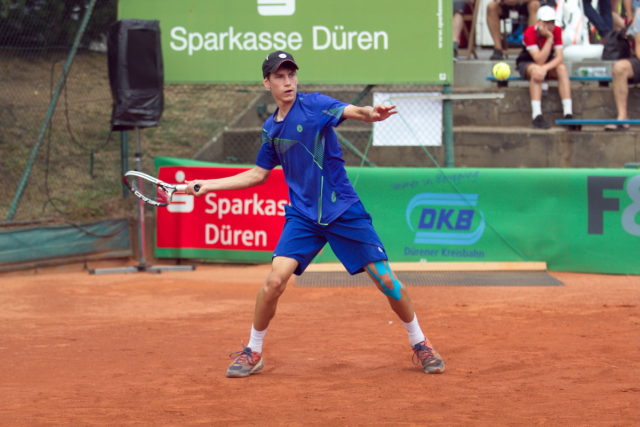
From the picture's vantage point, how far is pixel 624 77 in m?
13.6

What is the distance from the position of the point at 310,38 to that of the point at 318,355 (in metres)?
6.23

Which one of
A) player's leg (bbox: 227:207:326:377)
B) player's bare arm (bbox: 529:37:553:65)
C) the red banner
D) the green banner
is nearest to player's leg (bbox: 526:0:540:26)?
player's bare arm (bbox: 529:37:553:65)

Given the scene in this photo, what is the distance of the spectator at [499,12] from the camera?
50.4 feet

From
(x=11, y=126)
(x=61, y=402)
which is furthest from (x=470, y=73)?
(x=61, y=402)

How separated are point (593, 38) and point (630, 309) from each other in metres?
8.73

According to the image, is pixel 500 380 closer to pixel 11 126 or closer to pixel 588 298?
pixel 588 298

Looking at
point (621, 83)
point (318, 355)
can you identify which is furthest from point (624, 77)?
point (318, 355)

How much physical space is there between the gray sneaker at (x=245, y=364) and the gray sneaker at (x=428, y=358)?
3.50 ft

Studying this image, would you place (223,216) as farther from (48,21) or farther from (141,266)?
(48,21)

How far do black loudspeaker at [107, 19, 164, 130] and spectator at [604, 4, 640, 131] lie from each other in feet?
20.0

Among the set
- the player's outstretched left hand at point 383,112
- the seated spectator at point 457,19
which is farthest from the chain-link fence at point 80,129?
the player's outstretched left hand at point 383,112

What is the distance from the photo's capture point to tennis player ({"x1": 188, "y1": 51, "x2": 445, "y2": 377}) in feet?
21.1

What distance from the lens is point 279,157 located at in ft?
22.0

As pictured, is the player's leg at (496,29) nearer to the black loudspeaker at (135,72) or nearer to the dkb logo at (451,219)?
the dkb logo at (451,219)
